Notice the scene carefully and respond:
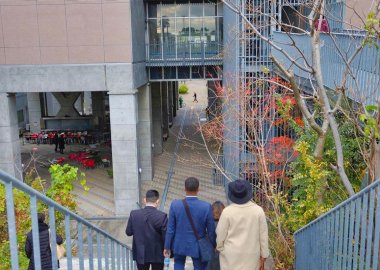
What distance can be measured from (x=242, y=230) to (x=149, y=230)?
139cm

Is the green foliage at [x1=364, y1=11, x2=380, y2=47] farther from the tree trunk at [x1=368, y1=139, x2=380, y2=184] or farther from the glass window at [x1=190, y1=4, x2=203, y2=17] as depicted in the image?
the glass window at [x1=190, y1=4, x2=203, y2=17]

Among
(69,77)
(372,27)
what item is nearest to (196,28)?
(69,77)

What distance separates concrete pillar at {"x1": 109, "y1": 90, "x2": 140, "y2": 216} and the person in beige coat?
12.3m

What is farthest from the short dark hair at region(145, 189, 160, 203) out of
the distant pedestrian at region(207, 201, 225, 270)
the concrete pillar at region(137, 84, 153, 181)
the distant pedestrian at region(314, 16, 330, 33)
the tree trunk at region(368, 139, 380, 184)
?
the concrete pillar at region(137, 84, 153, 181)

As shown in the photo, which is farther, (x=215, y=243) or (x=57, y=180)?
(x=57, y=180)

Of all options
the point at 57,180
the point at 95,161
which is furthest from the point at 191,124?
the point at 57,180

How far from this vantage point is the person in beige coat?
4059 mm

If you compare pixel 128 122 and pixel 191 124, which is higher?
pixel 128 122

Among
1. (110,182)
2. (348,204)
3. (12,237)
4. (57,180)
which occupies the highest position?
(12,237)

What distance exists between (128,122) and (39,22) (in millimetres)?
4901

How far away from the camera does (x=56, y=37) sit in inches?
620

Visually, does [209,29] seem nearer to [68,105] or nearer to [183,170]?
[183,170]

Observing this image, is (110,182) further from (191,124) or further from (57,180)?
(191,124)

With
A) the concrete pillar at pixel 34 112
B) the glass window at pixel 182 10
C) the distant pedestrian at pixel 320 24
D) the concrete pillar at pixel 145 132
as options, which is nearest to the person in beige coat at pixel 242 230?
the distant pedestrian at pixel 320 24
